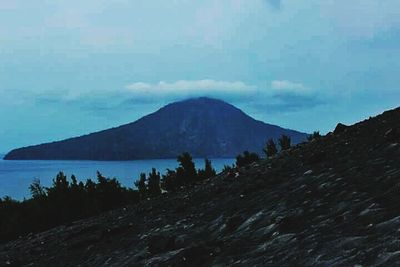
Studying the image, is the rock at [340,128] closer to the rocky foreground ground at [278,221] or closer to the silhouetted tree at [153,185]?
the rocky foreground ground at [278,221]

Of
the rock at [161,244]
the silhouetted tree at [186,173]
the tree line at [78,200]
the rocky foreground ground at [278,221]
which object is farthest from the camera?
the silhouetted tree at [186,173]

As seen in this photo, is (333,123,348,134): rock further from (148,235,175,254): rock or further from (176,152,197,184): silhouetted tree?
(176,152,197,184): silhouetted tree

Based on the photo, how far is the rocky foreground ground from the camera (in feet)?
29.2

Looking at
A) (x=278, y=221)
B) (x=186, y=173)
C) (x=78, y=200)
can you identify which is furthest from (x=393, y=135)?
(x=78, y=200)

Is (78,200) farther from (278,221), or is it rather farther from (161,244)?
(278,221)

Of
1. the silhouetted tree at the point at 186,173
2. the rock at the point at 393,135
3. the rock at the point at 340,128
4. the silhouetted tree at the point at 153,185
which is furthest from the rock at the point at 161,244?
the silhouetted tree at the point at 153,185

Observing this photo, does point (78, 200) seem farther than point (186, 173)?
Yes

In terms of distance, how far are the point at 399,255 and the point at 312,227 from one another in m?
3.12

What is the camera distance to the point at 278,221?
11.7 m

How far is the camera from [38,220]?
38.9 meters

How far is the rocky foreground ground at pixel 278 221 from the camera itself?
351 inches

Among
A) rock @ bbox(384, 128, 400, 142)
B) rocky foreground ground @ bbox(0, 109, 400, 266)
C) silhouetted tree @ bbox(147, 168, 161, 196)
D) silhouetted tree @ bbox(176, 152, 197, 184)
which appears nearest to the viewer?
rocky foreground ground @ bbox(0, 109, 400, 266)

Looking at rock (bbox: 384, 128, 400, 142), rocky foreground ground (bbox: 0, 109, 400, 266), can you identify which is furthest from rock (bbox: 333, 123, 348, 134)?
rock (bbox: 384, 128, 400, 142)

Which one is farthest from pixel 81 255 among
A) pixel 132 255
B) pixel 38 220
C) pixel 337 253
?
pixel 38 220
